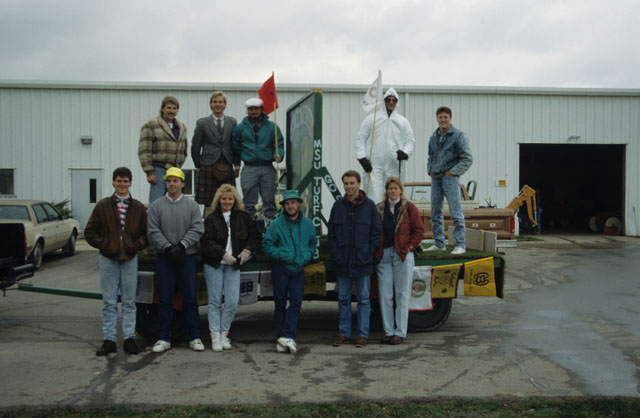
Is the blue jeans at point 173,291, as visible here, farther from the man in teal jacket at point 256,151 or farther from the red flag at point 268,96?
the red flag at point 268,96

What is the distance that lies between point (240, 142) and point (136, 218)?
1.87 meters

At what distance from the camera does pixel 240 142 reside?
7297 millimetres

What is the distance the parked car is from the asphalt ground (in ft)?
10.6

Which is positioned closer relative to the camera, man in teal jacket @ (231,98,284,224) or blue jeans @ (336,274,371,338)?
blue jeans @ (336,274,371,338)

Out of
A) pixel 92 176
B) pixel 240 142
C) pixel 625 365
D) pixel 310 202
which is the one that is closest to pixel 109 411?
pixel 310 202

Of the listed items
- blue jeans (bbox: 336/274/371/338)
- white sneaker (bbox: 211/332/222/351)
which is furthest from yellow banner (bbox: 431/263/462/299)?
white sneaker (bbox: 211/332/222/351)

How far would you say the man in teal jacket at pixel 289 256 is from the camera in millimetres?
6066

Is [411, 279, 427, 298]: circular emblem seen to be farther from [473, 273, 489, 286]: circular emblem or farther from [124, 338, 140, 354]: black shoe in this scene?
[124, 338, 140, 354]: black shoe

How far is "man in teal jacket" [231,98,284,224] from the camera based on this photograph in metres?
7.21

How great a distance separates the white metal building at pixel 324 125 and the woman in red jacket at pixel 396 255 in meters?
12.3

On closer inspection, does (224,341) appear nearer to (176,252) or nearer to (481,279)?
Result: (176,252)

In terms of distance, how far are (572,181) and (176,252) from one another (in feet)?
107

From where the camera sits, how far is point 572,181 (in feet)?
111

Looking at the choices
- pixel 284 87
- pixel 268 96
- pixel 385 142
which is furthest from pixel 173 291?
pixel 284 87
